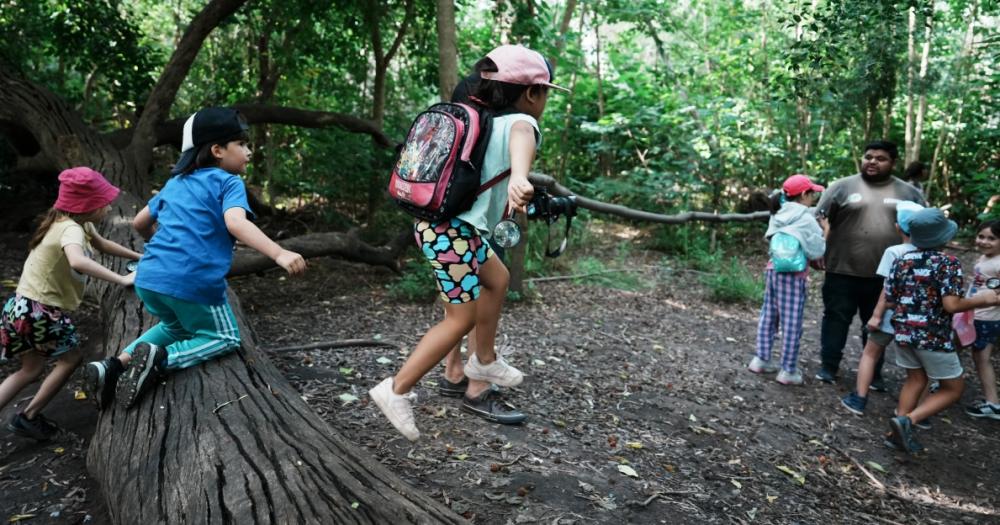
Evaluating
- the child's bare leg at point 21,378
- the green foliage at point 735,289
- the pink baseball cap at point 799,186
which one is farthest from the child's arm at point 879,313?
the child's bare leg at point 21,378

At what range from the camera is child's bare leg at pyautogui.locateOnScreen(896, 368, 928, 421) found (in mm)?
4191

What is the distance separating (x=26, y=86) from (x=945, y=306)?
8.10 metres

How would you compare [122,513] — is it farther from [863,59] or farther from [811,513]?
[863,59]

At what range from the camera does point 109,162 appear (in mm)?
6109

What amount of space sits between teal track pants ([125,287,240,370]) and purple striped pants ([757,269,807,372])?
13.2ft

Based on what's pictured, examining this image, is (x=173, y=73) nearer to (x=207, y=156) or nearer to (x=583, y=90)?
(x=207, y=156)

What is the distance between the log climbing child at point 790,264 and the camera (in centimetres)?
483

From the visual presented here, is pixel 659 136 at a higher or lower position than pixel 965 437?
higher

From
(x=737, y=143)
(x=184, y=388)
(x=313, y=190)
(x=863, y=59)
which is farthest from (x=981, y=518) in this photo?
(x=737, y=143)

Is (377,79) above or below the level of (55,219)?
above

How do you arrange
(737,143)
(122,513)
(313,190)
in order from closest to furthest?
(122,513) → (313,190) → (737,143)

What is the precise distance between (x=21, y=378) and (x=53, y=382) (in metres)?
0.17

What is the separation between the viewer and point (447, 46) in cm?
528

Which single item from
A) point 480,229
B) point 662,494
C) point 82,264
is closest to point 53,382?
point 82,264
